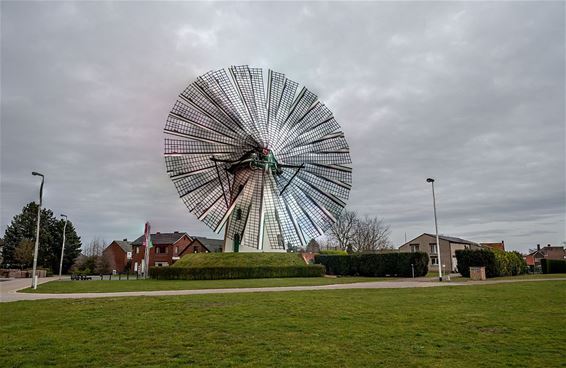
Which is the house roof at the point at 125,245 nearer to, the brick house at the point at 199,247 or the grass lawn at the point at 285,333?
the brick house at the point at 199,247

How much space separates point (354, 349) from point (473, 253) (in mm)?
28801

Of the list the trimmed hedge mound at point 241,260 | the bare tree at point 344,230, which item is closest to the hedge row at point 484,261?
the trimmed hedge mound at point 241,260

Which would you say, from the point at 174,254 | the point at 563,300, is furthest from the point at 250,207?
the point at 174,254

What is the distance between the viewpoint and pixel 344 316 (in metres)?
11.8

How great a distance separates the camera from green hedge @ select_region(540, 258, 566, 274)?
4528 cm

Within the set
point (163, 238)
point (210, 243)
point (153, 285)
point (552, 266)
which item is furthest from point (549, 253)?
point (153, 285)

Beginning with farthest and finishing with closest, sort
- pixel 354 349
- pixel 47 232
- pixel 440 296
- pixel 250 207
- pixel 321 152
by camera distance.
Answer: pixel 47 232
pixel 321 152
pixel 250 207
pixel 440 296
pixel 354 349

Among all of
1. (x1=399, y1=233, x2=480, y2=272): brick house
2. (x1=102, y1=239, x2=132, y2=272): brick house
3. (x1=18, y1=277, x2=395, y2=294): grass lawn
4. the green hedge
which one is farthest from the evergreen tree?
the green hedge

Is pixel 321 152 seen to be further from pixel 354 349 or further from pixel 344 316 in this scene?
pixel 354 349

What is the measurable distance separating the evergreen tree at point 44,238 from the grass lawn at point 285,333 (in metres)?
55.8

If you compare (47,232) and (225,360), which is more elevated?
(47,232)

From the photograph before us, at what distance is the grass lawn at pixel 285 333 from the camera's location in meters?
7.66

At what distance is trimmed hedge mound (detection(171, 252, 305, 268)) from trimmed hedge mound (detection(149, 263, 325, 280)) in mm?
935

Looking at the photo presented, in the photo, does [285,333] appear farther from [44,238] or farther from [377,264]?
[44,238]
